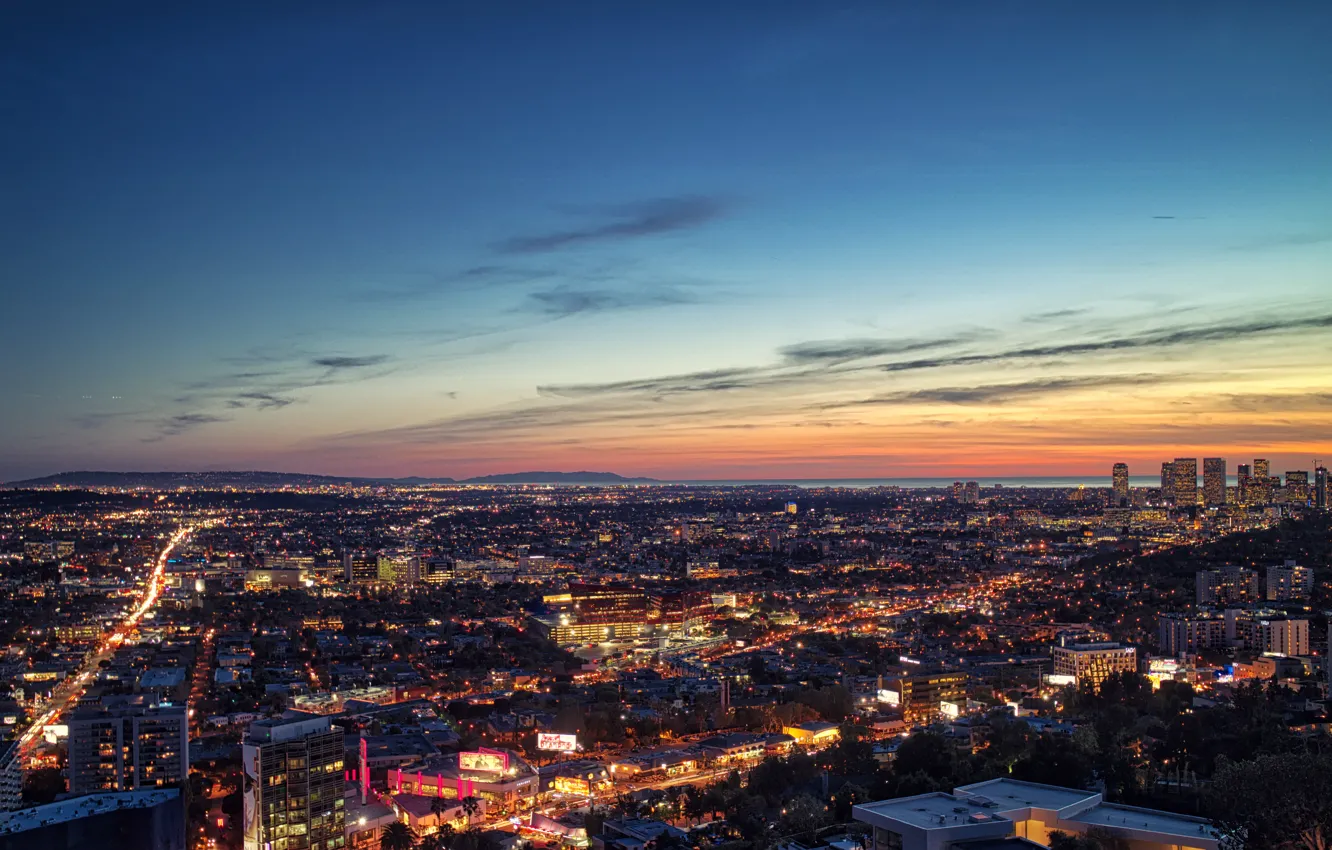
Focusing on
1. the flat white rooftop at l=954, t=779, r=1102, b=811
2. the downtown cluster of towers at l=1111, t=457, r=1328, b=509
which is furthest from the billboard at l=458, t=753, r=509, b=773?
the downtown cluster of towers at l=1111, t=457, r=1328, b=509

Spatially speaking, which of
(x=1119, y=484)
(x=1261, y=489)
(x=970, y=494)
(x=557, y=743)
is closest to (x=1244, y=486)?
(x=1261, y=489)

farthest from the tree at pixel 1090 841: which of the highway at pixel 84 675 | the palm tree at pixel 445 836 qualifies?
the highway at pixel 84 675

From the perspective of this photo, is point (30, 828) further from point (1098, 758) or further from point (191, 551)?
point (191, 551)

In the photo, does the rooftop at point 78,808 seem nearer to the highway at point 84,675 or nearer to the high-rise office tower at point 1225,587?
the highway at point 84,675

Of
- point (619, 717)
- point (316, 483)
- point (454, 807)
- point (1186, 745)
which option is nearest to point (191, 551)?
point (619, 717)

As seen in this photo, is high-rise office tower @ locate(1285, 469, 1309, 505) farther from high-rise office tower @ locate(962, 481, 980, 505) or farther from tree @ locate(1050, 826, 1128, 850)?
tree @ locate(1050, 826, 1128, 850)
